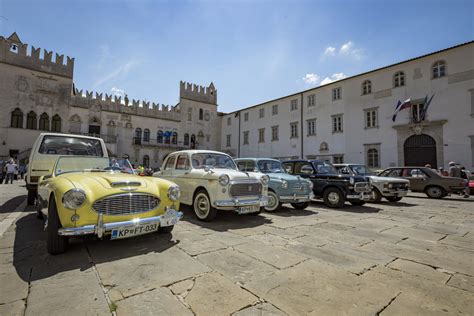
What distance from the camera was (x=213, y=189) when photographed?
543cm

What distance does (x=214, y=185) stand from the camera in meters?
5.43

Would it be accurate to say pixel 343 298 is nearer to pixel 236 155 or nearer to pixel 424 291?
pixel 424 291

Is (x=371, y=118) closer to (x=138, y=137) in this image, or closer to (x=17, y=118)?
(x=138, y=137)

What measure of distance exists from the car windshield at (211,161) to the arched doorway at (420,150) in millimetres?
19250

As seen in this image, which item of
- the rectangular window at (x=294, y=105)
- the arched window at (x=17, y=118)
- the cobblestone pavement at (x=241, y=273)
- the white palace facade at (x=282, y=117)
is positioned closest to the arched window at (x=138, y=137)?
the white palace facade at (x=282, y=117)

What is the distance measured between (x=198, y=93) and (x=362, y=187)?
34.1 metres

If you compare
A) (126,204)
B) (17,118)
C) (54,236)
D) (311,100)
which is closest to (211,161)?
(126,204)

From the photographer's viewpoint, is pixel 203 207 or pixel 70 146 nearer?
pixel 203 207

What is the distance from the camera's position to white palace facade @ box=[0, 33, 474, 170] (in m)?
18.0

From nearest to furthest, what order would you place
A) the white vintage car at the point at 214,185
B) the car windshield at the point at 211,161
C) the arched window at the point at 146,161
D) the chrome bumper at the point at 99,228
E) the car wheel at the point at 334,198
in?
the chrome bumper at the point at 99,228 → the white vintage car at the point at 214,185 → the car windshield at the point at 211,161 → the car wheel at the point at 334,198 → the arched window at the point at 146,161

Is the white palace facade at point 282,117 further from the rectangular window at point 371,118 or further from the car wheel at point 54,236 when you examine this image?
the car wheel at point 54,236

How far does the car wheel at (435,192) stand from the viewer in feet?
38.3

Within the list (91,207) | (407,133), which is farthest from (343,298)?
(407,133)

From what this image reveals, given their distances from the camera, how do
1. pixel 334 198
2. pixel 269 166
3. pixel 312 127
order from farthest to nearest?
1. pixel 312 127
2. pixel 334 198
3. pixel 269 166
